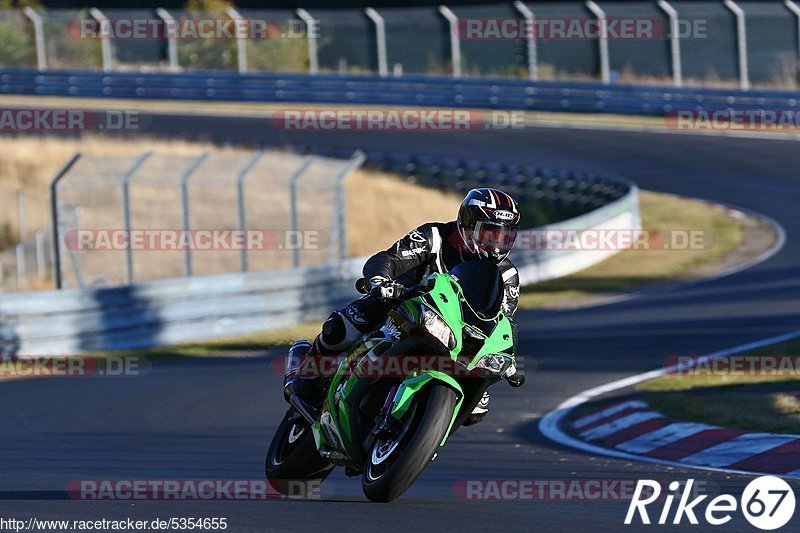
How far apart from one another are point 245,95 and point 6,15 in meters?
8.19

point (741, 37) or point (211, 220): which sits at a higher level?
point (741, 37)

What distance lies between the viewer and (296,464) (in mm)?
8133

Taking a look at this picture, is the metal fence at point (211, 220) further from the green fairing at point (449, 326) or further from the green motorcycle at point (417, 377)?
the green fairing at point (449, 326)

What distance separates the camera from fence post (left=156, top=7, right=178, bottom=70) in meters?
40.5

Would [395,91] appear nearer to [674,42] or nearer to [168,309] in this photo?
[674,42]

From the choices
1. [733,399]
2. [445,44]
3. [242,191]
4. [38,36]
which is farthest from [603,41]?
[733,399]

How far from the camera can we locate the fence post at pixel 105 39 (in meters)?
40.5

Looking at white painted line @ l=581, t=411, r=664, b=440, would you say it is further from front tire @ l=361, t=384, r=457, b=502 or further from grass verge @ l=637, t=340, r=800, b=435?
front tire @ l=361, t=384, r=457, b=502

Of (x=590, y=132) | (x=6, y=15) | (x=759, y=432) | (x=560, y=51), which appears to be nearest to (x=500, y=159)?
(x=590, y=132)

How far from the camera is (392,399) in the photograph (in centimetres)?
720

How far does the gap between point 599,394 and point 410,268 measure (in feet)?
17.4

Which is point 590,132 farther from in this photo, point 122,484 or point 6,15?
point 122,484

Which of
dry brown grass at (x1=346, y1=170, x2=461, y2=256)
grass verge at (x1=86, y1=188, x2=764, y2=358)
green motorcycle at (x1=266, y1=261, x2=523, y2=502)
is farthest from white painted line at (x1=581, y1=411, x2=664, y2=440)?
dry brown grass at (x1=346, y1=170, x2=461, y2=256)

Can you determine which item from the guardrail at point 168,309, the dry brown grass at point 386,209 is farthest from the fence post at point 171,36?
the guardrail at point 168,309
